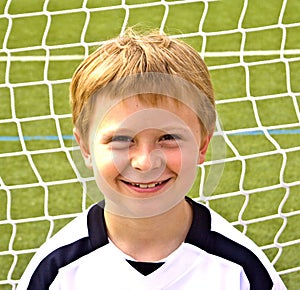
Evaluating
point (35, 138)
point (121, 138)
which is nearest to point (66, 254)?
point (121, 138)

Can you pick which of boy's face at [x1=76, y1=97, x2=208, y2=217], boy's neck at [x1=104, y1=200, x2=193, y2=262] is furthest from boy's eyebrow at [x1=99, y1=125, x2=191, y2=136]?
boy's neck at [x1=104, y1=200, x2=193, y2=262]

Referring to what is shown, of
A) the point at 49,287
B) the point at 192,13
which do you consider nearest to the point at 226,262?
the point at 49,287

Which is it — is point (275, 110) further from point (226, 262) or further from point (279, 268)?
point (226, 262)

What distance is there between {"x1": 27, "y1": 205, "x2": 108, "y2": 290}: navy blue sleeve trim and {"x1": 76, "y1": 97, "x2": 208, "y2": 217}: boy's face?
0.12 metres

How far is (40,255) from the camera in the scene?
1.50 metres

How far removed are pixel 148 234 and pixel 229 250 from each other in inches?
6.3

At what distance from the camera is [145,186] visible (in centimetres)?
137

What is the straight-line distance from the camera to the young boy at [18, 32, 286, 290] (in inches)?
53.7

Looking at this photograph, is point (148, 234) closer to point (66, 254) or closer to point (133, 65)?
point (66, 254)

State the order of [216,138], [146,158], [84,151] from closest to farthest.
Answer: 1. [146,158]
2. [84,151]
3. [216,138]

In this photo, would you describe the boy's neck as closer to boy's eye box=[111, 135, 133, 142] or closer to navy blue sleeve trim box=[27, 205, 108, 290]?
navy blue sleeve trim box=[27, 205, 108, 290]

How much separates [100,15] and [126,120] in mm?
3414

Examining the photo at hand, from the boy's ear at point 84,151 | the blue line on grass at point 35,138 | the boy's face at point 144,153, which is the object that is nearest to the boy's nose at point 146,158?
the boy's face at point 144,153

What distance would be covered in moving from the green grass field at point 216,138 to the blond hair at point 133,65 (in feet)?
0.68
